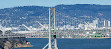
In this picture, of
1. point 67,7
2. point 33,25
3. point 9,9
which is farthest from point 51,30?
point 67,7

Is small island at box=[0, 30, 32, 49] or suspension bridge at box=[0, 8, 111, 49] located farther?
small island at box=[0, 30, 32, 49]

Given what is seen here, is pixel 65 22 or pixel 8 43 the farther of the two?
pixel 65 22

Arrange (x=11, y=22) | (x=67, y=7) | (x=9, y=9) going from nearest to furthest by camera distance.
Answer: (x=11, y=22)
(x=9, y=9)
(x=67, y=7)

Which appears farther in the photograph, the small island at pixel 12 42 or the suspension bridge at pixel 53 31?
the small island at pixel 12 42

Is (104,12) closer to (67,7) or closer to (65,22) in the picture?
(67,7)

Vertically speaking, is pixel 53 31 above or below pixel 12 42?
above

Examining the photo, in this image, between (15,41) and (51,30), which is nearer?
(51,30)

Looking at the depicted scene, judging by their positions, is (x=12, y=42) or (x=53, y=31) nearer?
(x=53, y=31)

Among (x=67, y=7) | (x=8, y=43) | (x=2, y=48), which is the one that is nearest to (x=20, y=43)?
(x=8, y=43)

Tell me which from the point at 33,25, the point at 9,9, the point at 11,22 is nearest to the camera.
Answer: the point at 33,25

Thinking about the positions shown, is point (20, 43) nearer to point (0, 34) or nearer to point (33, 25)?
point (0, 34)
